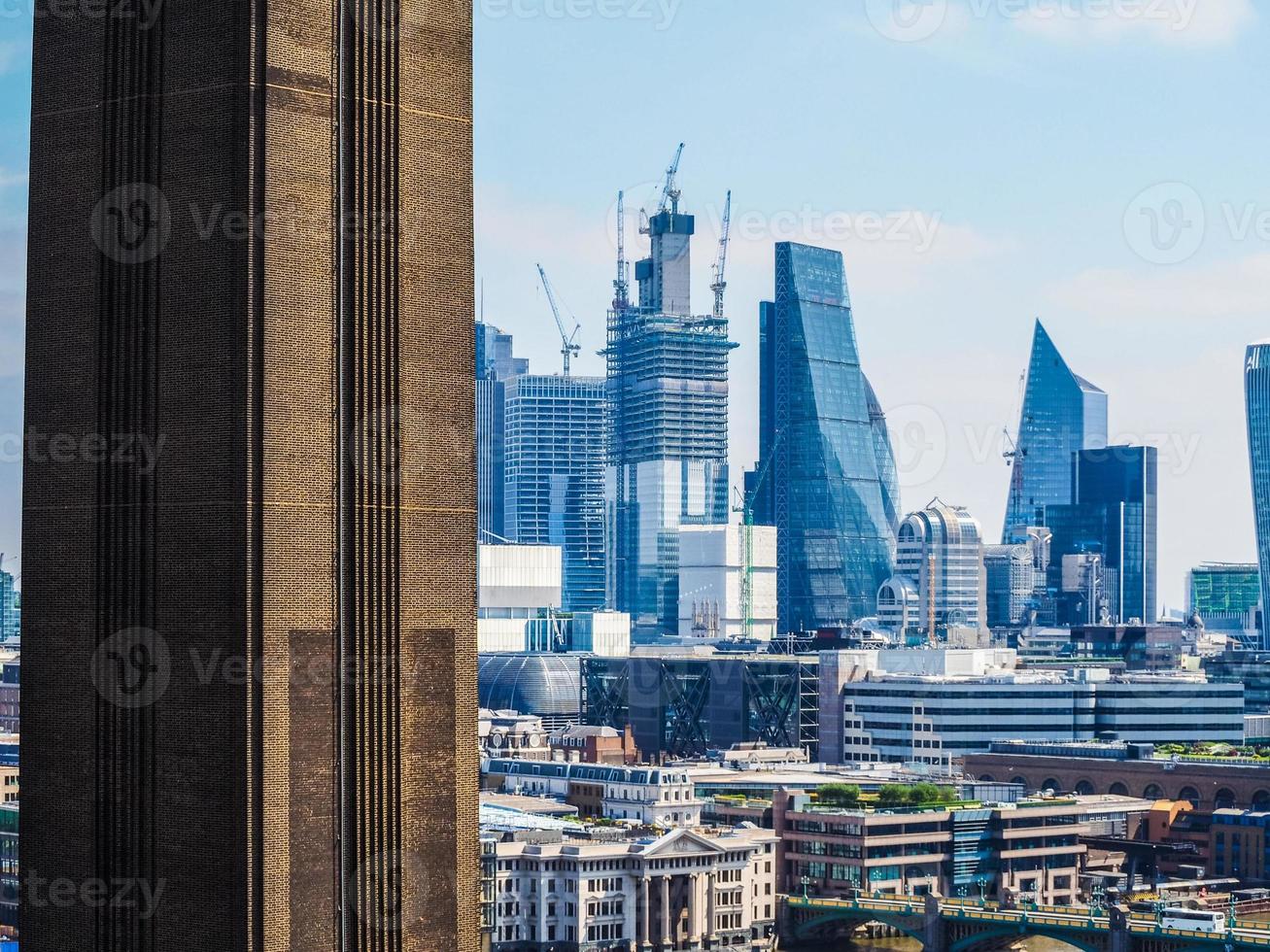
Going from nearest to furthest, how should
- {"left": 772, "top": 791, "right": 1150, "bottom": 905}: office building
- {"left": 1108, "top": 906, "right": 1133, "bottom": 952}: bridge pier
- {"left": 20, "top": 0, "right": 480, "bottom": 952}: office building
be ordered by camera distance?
{"left": 20, "top": 0, "right": 480, "bottom": 952}: office building, {"left": 1108, "top": 906, "right": 1133, "bottom": 952}: bridge pier, {"left": 772, "top": 791, "right": 1150, "bottom": 905}: office building

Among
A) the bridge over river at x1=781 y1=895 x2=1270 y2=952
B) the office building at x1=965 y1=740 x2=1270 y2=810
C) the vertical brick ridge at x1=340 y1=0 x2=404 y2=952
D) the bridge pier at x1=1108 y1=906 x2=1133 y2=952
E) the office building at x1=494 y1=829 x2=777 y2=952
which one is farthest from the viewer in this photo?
the office building at x1=965 y1=740 x2=1270 y2=810

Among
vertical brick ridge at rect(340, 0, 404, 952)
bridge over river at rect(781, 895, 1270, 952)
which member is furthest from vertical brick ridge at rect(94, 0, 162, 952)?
bridge over river at rect(781, 895, 1270, 952)

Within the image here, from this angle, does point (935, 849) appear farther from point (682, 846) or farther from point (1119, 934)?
point (1119, 934)

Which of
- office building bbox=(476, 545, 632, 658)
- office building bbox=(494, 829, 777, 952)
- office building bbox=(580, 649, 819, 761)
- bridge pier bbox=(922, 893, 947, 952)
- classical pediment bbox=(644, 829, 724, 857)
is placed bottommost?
bridge pier bbox=(922, 893, 947, 952)

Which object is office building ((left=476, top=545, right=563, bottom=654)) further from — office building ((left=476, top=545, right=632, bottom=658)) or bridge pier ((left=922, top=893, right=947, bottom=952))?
bridge pier ((left=922, top=893, right=947, bottom=952))

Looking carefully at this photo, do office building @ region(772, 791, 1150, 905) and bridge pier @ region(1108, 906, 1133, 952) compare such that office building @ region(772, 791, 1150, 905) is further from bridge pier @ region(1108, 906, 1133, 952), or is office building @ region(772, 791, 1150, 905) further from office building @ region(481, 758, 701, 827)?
bridge pier @ region(1108, 906, 1133, 952)

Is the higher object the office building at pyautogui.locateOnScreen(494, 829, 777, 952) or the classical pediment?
the classical pediment

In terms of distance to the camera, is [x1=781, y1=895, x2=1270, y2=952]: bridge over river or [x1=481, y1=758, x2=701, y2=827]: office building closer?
[x1=781, y1=895, x2=1270, y2=952]: bridge over river

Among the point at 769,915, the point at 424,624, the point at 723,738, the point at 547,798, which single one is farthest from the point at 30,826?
the point at 723,738
